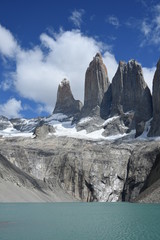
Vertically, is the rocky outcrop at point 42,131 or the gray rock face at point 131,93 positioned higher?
the gray rock face at point 131,93

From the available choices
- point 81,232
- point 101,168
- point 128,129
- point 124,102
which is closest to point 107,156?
point 101,168

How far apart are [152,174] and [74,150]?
123 feet

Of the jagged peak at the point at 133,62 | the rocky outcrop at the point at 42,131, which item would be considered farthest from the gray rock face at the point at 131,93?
the rocky outcrop at the point at 42,131

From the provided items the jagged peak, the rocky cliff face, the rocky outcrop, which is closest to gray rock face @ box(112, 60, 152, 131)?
the jagged peak

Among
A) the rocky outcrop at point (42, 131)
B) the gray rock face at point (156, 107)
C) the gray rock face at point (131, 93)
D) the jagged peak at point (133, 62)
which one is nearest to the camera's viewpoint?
the gray rock face at point (156, 107)

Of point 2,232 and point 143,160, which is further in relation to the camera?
point 143,160

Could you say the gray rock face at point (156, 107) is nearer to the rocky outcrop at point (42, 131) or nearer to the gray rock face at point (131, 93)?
the gray rock face at point (131, 93)

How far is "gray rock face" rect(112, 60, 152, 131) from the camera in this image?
175000 mm

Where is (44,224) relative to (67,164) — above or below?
below

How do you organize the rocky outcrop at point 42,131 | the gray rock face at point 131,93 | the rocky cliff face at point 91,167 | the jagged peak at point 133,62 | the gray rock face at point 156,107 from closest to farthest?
the rocky cliff face at point 91,167, the gray rock face at point 156,107, the rocky outcrop at point 42,131, the gray rock face at point 131,93, the jagged peak at point 133,62

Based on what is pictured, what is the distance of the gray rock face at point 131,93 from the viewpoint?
17500 cm

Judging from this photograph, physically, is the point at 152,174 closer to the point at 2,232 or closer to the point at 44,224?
the point at 44,224

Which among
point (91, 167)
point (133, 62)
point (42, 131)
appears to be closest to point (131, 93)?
point (133, 62)

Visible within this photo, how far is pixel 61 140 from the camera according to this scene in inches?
5477
